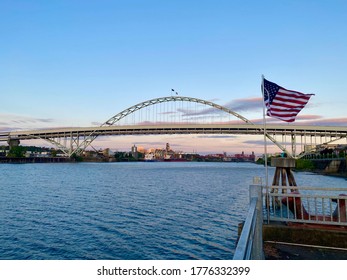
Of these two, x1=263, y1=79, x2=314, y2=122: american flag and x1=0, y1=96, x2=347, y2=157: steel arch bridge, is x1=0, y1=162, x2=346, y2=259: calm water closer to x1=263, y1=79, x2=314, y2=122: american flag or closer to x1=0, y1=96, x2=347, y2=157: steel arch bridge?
x1=263, y1=79, x2=314, y2=122: american flag

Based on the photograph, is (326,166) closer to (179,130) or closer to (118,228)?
(179,130)

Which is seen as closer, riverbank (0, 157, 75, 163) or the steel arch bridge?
the steel arch bridge

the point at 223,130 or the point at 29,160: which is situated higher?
the point at 223,130

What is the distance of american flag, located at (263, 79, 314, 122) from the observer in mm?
9797

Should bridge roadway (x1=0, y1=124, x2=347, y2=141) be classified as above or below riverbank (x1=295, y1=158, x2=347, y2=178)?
above

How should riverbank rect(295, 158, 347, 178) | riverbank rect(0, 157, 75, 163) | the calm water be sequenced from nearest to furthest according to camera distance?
the calm water, riverbank rect(295, 158, 347, 178), riverbank rect(0, 157, 75, 163)

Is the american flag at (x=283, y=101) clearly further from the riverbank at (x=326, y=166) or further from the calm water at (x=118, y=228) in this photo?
the riverbank at (x=326, y=166)

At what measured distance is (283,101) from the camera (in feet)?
32.4

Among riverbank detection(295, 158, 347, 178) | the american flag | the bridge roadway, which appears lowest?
riverbank detection(295, 158, 347, 178)

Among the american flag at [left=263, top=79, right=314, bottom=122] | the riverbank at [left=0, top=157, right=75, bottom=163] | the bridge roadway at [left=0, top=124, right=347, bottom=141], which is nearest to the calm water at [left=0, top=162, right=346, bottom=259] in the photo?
the american flag at [left=263, top=79, right=314, bottom=122]

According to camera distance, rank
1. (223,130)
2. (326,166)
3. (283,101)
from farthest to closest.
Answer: (223,130) < (326,166) < (283,101)

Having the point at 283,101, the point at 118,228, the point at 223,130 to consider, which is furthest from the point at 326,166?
the point at 283,101

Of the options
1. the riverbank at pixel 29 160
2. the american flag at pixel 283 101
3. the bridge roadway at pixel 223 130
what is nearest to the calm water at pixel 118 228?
the american flag at pixel 283 101

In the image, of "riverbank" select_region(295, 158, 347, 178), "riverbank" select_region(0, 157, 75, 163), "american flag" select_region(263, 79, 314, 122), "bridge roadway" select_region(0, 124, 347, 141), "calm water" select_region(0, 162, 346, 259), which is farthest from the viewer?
"riverbank" select_region(0, 157, 75, 163)
